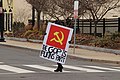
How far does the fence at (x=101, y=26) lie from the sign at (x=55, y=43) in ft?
54.3

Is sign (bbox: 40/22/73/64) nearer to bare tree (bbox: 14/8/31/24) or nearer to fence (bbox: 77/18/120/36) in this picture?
fence (bbox: 77/18/120/36)

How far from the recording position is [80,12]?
31.6 meters

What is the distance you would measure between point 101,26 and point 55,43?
767 inches

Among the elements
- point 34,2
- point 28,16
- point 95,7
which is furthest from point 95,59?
point 28,16

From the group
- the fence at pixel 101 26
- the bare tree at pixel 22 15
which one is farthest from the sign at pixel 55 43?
the bare tree at pixel 22 15

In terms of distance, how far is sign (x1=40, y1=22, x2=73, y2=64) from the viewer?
14250 mm

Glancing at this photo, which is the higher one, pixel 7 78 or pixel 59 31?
pixel 59 31

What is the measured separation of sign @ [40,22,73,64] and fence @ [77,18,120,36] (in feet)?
54.3

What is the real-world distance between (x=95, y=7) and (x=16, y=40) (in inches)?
439

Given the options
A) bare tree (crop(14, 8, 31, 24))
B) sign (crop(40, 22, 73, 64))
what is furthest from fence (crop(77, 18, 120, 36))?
bare tree (crop(14, 8, 31, 24))

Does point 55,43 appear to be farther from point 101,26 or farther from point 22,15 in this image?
point 22,15

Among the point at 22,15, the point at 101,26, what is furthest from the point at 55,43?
the point at 22,15

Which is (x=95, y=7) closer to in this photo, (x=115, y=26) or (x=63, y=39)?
(x=115, y=26)

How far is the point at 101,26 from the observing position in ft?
110
